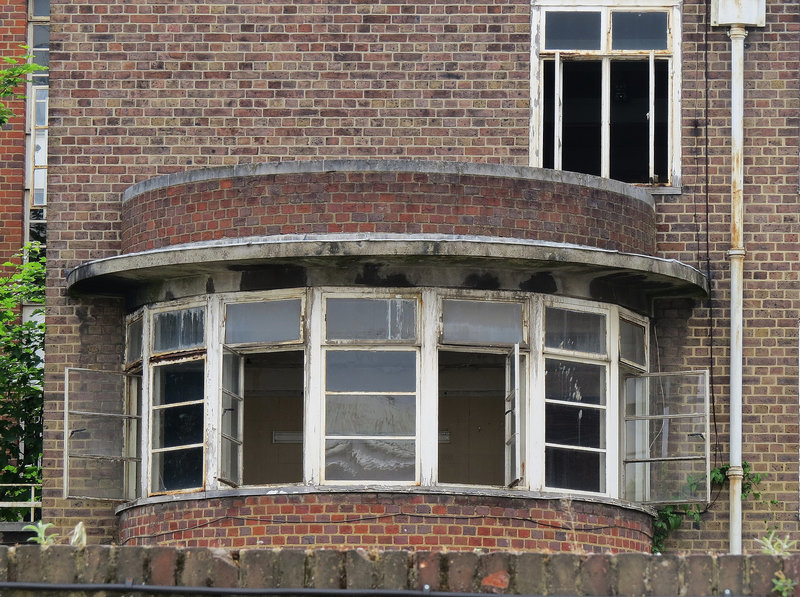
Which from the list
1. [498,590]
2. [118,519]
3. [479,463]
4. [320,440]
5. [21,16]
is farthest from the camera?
[21,16]

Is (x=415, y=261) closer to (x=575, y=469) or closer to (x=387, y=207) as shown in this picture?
(x=387, y=207)

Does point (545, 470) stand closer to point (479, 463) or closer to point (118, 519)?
point (118, 519)

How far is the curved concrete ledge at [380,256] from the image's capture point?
16.4 metres

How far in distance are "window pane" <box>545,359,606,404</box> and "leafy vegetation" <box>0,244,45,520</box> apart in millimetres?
7241

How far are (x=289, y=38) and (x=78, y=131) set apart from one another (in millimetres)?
2127

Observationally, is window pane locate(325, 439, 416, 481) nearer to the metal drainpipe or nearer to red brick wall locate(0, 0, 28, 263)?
the metal drainpipe

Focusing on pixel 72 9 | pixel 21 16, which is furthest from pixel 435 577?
pixel 21 16

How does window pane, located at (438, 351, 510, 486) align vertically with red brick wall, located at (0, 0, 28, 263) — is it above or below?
below

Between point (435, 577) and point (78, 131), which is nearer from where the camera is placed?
point (435, 577)

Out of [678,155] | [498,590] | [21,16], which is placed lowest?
[498,590]

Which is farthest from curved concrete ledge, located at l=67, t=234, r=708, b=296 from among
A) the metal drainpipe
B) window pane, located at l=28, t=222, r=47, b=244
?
window pane, located at l=28, t=222, r=47, b=244

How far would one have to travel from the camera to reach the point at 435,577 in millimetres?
12047

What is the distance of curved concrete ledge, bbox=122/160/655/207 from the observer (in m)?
17.0

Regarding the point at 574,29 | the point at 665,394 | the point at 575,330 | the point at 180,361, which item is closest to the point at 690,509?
the point at 665,394
